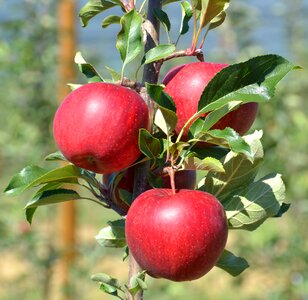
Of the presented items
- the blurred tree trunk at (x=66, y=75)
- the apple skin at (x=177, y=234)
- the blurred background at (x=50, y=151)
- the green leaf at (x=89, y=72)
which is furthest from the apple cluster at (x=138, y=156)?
the blurred tree trunk at (x=66, y=75)

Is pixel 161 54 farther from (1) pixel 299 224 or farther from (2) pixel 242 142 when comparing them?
(1) pixel 299 224

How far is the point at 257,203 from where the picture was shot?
92cm

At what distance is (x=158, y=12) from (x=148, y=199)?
0.27m

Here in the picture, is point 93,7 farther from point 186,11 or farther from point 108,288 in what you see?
point 108,288

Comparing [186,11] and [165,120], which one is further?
[186,11]

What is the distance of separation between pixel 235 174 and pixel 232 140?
0.12 m

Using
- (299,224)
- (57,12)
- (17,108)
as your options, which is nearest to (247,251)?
(299,224)

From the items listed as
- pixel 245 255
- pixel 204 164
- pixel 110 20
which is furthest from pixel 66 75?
pixel 204 164

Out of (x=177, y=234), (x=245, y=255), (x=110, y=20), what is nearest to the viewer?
(x=177, y=234)

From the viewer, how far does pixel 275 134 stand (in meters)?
3.08

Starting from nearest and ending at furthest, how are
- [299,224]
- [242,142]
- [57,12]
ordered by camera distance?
1. [242,142]
2. [299,224]
3. [57,12]

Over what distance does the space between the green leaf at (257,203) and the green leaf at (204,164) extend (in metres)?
0.06

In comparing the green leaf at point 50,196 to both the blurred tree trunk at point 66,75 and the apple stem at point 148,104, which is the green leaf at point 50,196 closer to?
the apple stem at point 148,104

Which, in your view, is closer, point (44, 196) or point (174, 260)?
point (174, 260)
